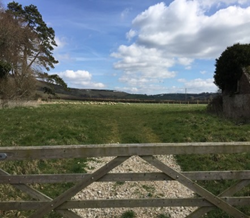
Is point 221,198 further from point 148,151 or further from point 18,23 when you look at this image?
point 18,23

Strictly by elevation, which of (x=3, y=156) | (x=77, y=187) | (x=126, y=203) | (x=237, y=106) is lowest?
(x=126, y=203)

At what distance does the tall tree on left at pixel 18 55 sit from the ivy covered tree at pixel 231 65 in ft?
88.7

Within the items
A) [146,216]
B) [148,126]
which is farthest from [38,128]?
[146,216]

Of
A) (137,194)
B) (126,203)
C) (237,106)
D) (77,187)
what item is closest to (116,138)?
(137,194)

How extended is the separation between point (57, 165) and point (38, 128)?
6.02m

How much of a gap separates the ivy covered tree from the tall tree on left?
27043 millimetres

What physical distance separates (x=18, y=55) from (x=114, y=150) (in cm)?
4072

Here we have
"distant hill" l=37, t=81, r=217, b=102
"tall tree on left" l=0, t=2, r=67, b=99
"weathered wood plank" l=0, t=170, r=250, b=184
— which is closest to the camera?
"weathered wood plank" l=0, t=170, r=250, b=184

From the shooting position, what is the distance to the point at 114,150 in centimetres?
451

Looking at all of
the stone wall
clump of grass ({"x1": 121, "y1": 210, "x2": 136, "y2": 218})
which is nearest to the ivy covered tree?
the stone wall

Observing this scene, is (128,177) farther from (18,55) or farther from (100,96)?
(100,96)

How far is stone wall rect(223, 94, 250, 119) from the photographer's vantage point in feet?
68.0

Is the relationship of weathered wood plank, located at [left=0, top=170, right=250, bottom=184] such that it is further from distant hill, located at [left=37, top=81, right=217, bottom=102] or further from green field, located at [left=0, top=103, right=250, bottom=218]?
distant hill, located at [left=37, top=81, right=217, bottom=102]

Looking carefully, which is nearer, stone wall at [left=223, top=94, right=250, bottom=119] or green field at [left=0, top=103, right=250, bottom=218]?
green field at [left=0, top=103, right=250, bottom=218]
